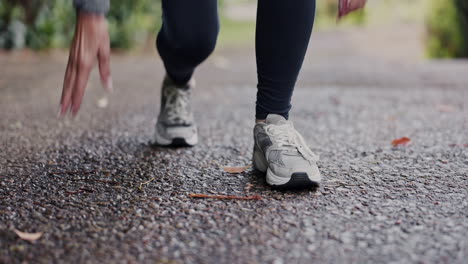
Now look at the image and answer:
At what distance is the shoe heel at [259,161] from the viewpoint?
1.62m

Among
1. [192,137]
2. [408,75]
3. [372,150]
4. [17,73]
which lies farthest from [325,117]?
[17,73]

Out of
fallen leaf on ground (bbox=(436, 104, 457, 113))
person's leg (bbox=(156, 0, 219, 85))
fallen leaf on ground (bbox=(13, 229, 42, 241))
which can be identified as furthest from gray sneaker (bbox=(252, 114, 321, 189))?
fallen leaf on ground (bbox=(436, 104, 457, 113))

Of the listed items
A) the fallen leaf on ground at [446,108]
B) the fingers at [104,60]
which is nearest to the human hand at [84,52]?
the fingers at [104,60]

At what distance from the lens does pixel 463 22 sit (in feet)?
21.9

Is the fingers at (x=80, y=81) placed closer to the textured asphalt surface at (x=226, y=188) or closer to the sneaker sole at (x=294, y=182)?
the textured asphalt surface at (x=226, y=188)

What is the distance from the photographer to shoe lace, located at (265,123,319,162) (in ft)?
5.00

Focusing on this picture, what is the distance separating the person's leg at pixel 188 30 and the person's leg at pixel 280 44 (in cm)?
18

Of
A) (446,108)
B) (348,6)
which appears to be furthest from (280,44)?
(446,108)

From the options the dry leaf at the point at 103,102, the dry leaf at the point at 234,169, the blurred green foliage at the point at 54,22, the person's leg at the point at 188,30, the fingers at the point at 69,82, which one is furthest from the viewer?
the blurred green foliage at the point at 54,22

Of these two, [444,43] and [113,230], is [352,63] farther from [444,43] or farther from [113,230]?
[113,230]

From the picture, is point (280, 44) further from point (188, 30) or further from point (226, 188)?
point (226, 188)

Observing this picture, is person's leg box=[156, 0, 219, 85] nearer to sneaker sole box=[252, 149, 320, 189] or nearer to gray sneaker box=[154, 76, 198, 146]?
gray sneaker box=[154, 76, 198, 146]

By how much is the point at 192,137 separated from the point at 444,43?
6393 millimetres

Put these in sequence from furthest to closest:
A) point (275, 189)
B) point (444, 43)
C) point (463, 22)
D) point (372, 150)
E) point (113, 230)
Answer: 1. point (444, 43)
2. point (463, 22)
3. point (372, 150)
4. point (275, 189)
5. point (113, 230)
